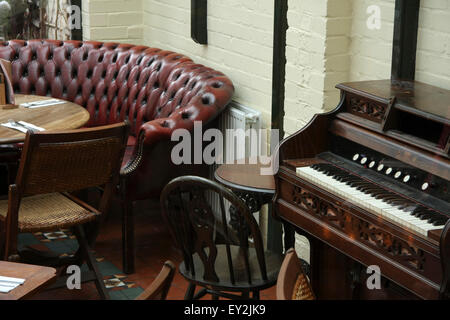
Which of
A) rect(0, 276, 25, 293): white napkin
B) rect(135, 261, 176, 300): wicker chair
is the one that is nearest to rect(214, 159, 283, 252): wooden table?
rect(0, 276, 25, 293): white napkin

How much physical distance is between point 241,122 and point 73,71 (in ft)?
5.70

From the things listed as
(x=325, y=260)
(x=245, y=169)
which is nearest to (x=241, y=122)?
(x=245, y=169)

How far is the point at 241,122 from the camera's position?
4.61 metres

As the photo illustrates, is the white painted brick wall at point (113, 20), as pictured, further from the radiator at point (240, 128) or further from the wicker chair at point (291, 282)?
the wicker chair at point (291, 282)

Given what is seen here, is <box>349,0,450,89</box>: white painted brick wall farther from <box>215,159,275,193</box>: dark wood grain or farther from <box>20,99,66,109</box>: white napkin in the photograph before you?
<box>20,99,66,109</box>: white napkin

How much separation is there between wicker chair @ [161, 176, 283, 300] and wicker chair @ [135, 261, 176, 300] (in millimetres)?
963

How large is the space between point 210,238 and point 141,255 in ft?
6.08

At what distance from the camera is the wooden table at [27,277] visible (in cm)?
231

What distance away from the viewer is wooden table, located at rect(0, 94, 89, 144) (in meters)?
4.40

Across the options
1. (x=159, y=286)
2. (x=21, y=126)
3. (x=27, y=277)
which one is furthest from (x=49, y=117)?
(x=159, y=286)

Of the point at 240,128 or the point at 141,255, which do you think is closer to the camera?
the point at 240,128

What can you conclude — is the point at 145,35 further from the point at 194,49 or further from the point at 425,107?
the point at 425,107

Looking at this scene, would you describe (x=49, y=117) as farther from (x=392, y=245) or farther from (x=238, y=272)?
(x=392, y=245)

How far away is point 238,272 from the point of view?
3188 millimetres
